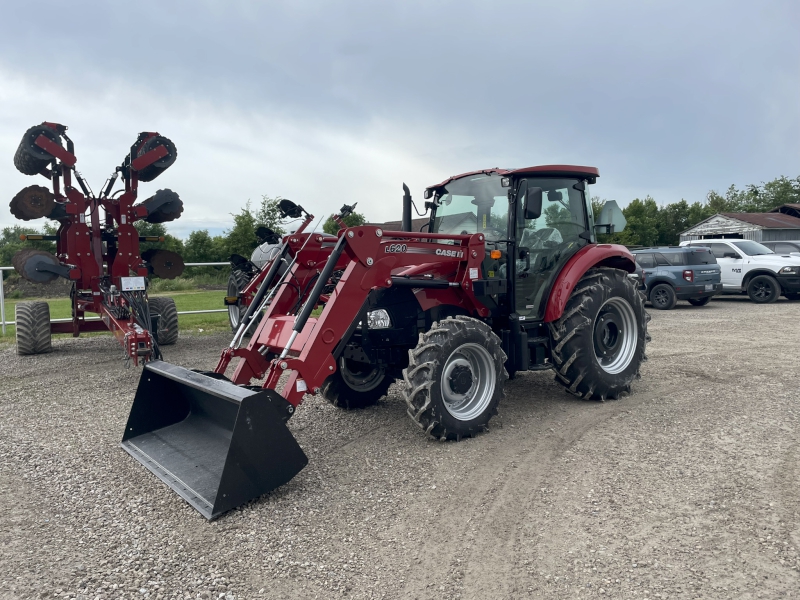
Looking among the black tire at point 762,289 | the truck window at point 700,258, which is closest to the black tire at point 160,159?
the truck window at point 700,258

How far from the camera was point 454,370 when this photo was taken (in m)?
4.89

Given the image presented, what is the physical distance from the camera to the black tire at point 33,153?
8820mm

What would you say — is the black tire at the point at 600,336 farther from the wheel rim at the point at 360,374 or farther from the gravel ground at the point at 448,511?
the wheel rim at the point at 360,374

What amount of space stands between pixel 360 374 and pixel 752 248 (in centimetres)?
1484

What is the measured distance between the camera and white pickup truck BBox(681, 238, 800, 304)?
15.7m

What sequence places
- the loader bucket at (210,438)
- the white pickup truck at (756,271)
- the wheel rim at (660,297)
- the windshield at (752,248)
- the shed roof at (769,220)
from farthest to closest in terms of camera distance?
the shed roof at (769,220), the windshield at (752,248), the white pickup truck at (756,271), the wheel rim at (660,297), the loader bucket at (210,438)

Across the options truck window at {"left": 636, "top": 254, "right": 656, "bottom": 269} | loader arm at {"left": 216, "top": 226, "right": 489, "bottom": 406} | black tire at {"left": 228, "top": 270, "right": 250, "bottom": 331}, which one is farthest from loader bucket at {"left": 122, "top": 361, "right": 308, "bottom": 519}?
truck window at {"left": 636, "top": 254, "right": 656, "bottom": 269}

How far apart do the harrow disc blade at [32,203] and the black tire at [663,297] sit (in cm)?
1340

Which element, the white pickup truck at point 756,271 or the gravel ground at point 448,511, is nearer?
the gravel ground at point 448,511

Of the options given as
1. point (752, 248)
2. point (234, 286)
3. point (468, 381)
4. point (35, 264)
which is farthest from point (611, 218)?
point (752, 248)

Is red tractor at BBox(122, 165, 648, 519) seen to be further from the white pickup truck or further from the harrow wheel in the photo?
the white pickup truck

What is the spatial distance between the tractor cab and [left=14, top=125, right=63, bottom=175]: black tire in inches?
235

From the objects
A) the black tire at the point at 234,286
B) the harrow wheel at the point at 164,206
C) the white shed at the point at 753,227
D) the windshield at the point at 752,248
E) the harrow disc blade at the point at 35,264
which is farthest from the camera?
the white shed at the point at 753,227

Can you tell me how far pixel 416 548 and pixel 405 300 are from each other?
7.92ft
